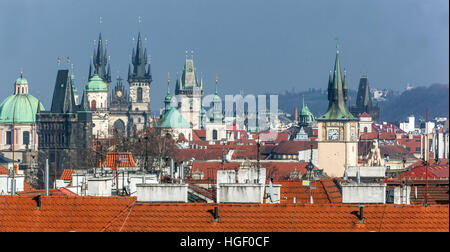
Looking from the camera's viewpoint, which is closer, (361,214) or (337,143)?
(361,214)

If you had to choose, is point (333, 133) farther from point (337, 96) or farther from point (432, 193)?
point (432, 193)

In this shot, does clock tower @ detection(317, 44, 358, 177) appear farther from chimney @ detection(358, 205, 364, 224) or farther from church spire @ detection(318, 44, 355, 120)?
chimney @ detection(358, 205, 364, 224)

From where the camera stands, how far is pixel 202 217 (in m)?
24.2

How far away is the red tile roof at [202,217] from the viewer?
934 inches

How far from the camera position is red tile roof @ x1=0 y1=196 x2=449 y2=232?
23.7 metres

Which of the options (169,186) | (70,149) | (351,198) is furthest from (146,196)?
(70,149)

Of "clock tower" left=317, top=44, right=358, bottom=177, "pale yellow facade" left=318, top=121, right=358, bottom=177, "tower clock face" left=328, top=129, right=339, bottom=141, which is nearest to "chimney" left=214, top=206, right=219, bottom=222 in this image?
"pale yellow facade" left=318, top=121, right=358, bottom=177

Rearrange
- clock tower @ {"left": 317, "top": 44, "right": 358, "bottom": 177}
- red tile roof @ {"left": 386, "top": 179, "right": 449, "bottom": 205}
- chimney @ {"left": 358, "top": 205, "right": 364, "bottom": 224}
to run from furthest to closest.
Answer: clock tower @ {"left": 317, "top": 44, "right": 358, "bottom": 177}
red tile roof @ {"left": 386, "top": 179, "right": 449, "bottom": 205}
chimney @ {"left": 358, "top": 205, "right": 364, "bottom": 224}

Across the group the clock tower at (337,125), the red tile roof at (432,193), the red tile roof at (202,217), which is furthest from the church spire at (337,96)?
the red tile roof at (202,217)

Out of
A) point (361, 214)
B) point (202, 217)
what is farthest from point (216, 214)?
point (361, 214)

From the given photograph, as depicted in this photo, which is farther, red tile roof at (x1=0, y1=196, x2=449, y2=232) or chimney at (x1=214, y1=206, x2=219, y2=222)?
chimney at (x1=214, y1=206, x2=219, y2=222)

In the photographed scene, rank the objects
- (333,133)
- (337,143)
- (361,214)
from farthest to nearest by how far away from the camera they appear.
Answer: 1. (333,133)
2. (337,143)
3. (361,214)

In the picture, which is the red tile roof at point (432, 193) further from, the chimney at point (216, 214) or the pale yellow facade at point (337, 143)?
the pale yellow facade at point (337, 143)
